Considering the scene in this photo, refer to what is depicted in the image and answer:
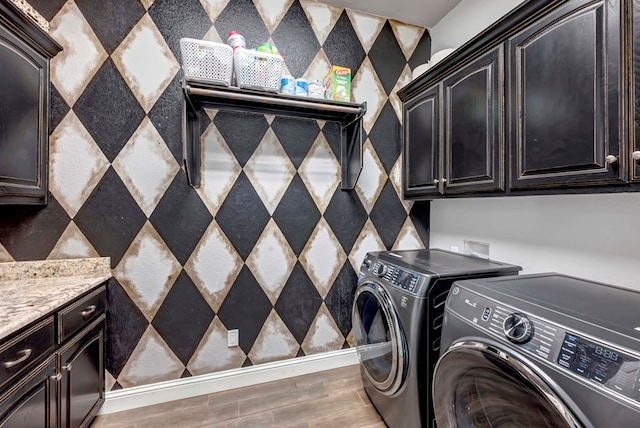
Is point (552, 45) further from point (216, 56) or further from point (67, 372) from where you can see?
Result: point (67, 372)

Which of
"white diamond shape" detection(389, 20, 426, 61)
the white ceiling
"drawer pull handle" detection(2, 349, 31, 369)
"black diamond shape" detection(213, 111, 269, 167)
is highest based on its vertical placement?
the white ceiling

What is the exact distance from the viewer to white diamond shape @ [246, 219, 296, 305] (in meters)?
2.09

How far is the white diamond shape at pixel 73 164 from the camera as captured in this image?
66.9 inches

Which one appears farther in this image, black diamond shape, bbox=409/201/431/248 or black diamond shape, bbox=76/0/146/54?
black diamond shape, bbox=409/201/431/248

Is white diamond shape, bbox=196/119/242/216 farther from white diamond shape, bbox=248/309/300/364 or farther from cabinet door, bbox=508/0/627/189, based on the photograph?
cabinet door, bbox=508/0/627/189

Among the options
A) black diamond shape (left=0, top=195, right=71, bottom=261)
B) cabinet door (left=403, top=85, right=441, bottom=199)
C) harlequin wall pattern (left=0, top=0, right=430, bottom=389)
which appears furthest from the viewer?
cabinet door (left=403, top=85, right=441, bottom=199)

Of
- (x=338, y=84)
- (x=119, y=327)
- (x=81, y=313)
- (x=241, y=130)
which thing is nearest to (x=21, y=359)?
(x=81, y=313)

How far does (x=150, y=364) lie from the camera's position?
188 cm

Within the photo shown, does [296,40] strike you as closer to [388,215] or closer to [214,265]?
[388,215]

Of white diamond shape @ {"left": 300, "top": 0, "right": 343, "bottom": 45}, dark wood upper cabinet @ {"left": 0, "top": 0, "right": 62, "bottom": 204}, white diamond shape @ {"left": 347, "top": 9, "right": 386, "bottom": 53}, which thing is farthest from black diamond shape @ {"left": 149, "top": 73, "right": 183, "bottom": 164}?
white diamond shape @ {"left": 347, "top": 9, "right": 386, "bottom": 53}

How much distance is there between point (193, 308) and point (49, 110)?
1465 mm

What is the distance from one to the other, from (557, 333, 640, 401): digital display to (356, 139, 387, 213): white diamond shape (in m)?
1.63

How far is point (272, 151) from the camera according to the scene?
6.92ft

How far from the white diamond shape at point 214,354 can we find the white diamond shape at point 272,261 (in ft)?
1.34
